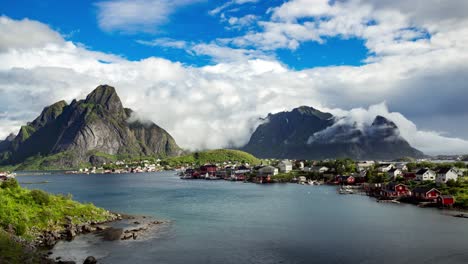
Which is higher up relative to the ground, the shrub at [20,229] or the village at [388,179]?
the village at [388,179]

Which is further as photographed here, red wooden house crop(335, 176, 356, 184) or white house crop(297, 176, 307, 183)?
white house crop(297, 176, 307, 183)

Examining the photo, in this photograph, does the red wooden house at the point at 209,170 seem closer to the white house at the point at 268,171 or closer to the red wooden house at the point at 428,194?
the white house at the point at 268,171

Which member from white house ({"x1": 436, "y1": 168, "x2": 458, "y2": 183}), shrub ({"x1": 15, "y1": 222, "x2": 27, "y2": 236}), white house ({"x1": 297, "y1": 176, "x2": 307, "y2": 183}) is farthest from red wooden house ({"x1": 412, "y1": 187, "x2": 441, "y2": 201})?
shrub ({"x1": 15, "y1": 222, "x2": 27, "y2": 236})

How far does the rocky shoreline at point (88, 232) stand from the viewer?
30.8 metres

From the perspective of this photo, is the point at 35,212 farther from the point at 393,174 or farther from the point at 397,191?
the point at 393,174

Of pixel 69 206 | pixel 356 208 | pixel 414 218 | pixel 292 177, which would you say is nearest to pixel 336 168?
pixel 292 177

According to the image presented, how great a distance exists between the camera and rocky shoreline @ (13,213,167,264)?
3080 cm

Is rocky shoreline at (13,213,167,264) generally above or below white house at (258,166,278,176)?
below

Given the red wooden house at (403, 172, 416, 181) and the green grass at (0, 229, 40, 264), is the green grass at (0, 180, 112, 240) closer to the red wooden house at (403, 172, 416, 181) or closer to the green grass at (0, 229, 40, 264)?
the green grass at (0, 229, 40, 264)

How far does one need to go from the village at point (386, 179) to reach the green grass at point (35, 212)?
44.8m

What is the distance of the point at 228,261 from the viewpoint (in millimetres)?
29797

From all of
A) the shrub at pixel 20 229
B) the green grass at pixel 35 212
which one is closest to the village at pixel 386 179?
the green grass at pixel 35 212

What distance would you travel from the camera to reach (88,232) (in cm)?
4044

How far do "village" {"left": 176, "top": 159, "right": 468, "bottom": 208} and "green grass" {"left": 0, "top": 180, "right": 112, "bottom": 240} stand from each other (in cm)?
4476
